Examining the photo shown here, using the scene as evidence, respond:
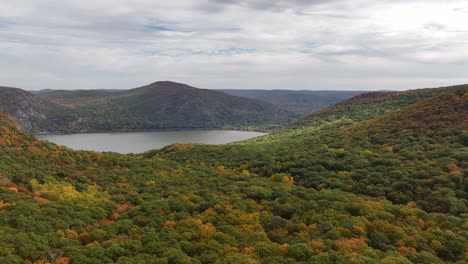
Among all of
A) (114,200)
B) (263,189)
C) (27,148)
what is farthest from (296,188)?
(27,148)

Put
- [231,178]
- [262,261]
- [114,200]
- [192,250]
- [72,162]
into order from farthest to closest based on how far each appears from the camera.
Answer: [72,162] → [231,178] → [114,200] → [192,250] → [262,261]

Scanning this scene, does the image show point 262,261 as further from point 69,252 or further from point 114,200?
point 114,200

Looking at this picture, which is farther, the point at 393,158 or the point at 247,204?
the point at 393,158

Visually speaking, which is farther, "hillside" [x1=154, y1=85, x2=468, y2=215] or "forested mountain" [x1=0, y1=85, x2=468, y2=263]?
"hillside" [x1=154, y1=85, x2=468, y2=215]

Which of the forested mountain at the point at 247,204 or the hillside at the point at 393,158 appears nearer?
the forested mountain at the point at 247,204

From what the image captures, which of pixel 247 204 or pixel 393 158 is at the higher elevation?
pixel 393 158

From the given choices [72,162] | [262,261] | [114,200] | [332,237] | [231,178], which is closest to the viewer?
[262,261]

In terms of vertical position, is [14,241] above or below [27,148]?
below

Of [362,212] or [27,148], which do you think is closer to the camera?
[362,212]
